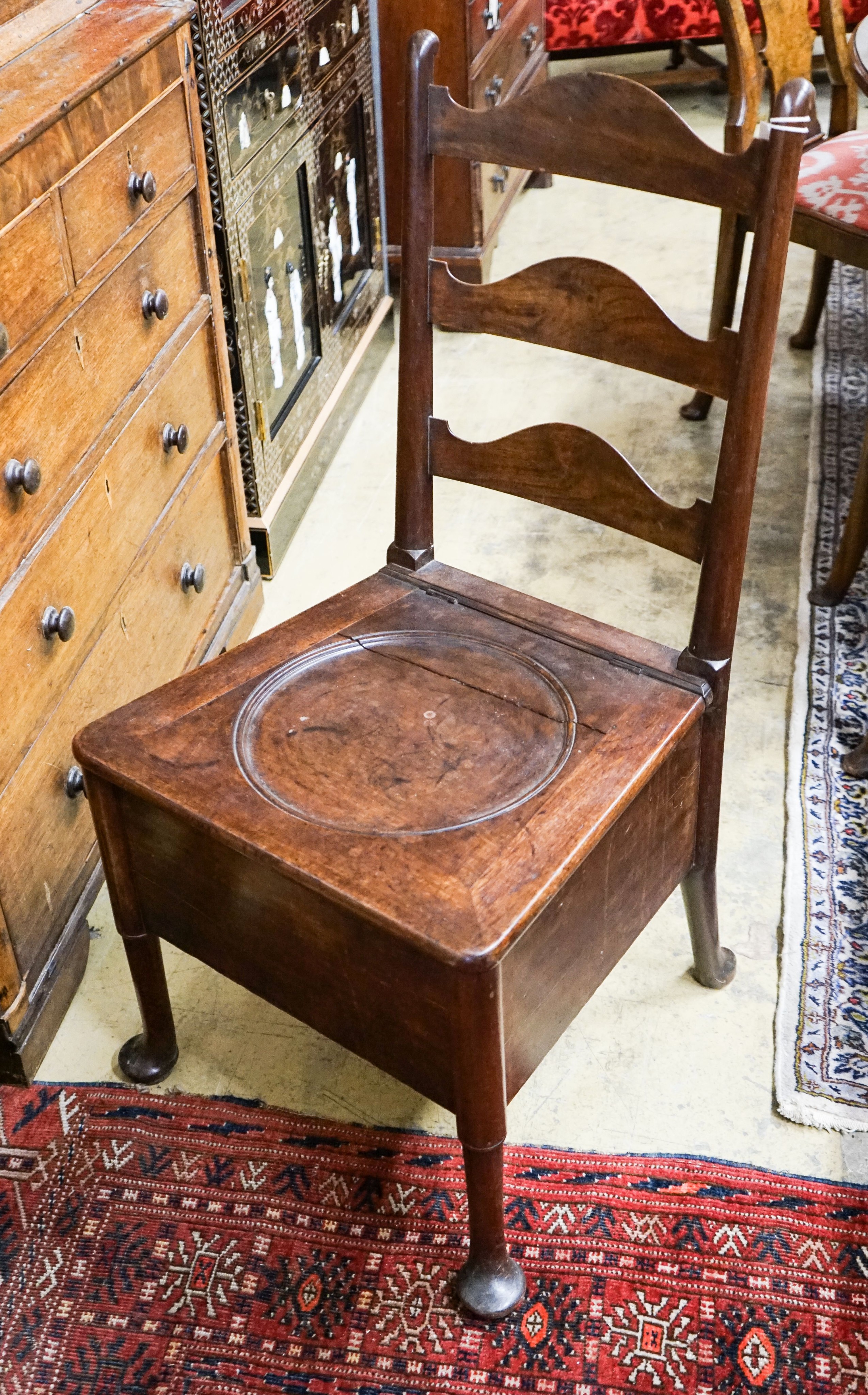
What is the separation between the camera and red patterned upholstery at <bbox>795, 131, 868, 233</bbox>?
2.28 meters

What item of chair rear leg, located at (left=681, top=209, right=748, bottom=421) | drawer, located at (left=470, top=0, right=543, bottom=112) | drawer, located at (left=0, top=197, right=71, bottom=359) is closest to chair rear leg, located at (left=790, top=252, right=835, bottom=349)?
chair rear leg, located at (left=681, top=209, right=748, bottom=421)

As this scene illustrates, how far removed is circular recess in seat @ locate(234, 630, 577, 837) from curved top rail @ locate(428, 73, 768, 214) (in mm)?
515

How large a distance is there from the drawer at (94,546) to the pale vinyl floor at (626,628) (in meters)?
0.44

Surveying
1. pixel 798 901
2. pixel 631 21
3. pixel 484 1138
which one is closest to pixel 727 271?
pixel 798 901

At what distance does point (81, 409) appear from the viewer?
1.62m

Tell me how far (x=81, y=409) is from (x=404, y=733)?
0.63m

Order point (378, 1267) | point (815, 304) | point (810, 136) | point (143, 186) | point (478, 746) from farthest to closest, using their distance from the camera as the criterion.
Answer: point (815, 304) → point (810, 136) → point (143, 186) → point (378, 1267) → point (478, 746)

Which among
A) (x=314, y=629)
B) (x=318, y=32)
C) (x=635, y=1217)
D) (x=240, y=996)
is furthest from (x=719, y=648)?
(x=318, y=32)

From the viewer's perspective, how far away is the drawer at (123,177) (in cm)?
154

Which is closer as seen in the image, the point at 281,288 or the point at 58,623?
the point at 58,623

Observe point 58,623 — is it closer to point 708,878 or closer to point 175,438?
point 175,438

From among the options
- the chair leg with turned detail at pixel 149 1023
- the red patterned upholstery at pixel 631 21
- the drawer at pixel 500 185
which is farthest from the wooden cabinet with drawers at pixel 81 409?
the red patterned upholstery at pixel 631 21

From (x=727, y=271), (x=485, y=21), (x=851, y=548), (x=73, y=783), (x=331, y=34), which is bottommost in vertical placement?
(x=851, y=548)

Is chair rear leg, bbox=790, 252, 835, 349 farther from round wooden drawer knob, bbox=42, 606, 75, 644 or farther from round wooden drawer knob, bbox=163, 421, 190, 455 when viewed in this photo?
round wooden drawer knob, bbox=42, 606, 75, 644
